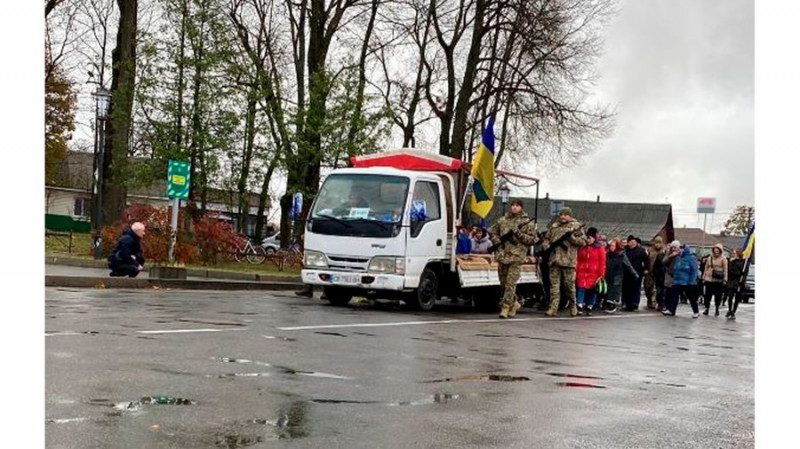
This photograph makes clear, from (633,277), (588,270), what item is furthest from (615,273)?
(588,270)

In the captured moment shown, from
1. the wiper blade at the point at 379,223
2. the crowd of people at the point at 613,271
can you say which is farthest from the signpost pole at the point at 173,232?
the wiper blade at the point at 379,223

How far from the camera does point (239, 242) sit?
29.9 m

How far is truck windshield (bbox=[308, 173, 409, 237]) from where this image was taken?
16234 mm

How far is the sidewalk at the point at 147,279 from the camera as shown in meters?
18.4

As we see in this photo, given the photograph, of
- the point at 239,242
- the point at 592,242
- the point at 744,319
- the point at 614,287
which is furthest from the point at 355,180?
the point at 239,242

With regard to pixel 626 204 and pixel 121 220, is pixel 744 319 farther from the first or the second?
pixel 626 204

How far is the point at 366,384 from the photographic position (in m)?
7.60

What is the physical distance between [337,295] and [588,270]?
5.81 meters

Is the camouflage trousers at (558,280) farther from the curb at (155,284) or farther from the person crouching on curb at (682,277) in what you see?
the curb at (155,284)

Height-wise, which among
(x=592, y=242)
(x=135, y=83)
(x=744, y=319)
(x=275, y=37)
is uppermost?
(x=275, y=37)

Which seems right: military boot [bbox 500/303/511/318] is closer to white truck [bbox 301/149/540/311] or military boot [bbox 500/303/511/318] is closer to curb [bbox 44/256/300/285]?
white truck [bbox 301/149/540/311]

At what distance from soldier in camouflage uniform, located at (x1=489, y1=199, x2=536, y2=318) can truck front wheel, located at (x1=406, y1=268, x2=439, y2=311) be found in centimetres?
124
